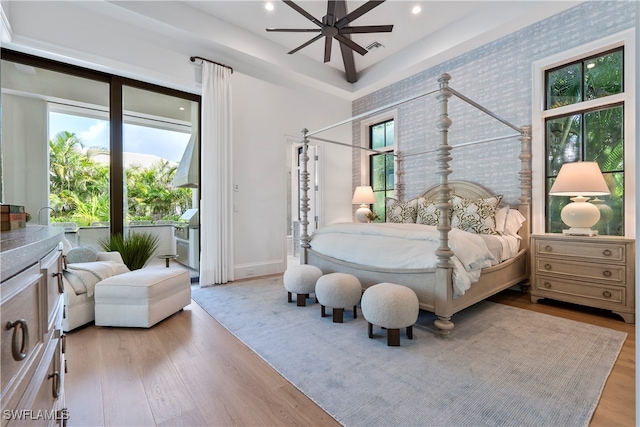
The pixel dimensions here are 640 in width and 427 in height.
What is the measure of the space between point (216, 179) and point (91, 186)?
1425 millimetres

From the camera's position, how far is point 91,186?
3.39m

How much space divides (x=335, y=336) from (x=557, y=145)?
3.44 meters

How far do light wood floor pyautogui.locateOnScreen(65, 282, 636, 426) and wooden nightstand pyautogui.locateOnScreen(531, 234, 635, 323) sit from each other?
288 millimetres

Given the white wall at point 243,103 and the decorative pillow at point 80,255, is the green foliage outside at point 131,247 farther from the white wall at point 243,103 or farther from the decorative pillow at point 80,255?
the white wall at point 243,103

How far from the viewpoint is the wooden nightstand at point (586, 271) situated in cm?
246

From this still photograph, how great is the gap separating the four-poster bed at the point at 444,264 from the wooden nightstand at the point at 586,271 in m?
0.27

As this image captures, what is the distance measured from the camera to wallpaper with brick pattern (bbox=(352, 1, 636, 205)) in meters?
3.07

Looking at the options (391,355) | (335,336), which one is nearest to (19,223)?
(335,336)

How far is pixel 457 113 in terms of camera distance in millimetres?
4160

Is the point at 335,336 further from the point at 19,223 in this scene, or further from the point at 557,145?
the point at 557,145

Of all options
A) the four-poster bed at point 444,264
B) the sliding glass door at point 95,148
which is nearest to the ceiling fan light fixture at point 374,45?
the four-poster bed at point 444,264

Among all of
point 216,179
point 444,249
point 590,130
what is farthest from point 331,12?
point 590,130

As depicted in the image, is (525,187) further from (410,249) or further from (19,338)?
(19,338)

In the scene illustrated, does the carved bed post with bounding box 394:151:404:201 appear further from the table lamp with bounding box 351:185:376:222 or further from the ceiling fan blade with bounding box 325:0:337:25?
the ceiling fan blade with bounding box 325:0:337:25
